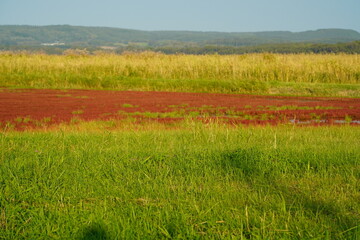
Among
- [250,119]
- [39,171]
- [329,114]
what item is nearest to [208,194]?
[39,171]

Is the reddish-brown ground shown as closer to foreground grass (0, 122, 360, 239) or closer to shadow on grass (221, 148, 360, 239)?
foreground grass (0, 122, 360, 239)

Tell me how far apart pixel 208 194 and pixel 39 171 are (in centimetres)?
213

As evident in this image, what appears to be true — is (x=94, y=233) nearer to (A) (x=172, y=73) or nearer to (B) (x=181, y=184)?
(B) (x=181, y=184)

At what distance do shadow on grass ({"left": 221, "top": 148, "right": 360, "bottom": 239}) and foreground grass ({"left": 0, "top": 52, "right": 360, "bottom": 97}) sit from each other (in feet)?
46.7

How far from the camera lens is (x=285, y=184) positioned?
210 inches

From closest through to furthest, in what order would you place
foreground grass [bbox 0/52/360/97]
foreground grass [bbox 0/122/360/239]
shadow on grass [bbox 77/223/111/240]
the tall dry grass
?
shadow on grass [bbox 77/223/111/240], foreground grass [bbox 0/122/360/239], foreground grass [bbox 0/52/360/97], the tall dry grass

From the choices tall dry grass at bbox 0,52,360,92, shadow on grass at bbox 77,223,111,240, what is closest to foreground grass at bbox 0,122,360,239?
shadow on grass at bbox 77,223,111,240

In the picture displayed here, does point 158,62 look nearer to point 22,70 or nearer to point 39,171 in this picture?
point 22,70

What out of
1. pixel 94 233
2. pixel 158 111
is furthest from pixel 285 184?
pixel 158 111

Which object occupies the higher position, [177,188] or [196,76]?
[177,188]

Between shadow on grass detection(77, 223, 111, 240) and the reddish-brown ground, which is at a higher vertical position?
shadow on grass detection(77, 223, 111, 240)

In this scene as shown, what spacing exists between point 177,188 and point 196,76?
19.2 meters

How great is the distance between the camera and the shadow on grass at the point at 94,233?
3845 millimetres

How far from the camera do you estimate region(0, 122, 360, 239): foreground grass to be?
3988mm
